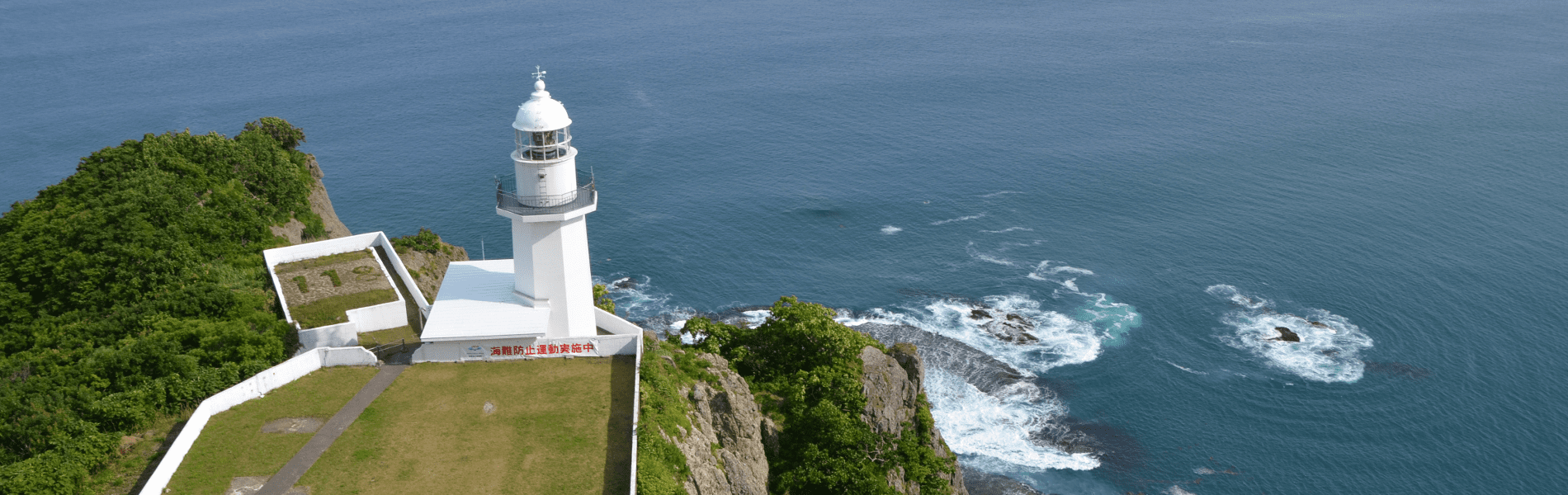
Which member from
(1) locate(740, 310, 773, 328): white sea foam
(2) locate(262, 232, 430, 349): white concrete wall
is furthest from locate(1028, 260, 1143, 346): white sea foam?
(2) locate(262, 232, 430, 349): white concrete wall

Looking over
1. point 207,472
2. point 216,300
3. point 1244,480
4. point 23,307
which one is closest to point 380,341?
point 216,300

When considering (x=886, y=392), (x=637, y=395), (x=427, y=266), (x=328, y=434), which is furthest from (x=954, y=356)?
(x=328, y=434)

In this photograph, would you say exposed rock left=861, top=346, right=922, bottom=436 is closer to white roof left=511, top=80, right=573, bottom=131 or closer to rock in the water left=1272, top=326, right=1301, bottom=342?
white roof left=511, top=80, right=573, bottom=131

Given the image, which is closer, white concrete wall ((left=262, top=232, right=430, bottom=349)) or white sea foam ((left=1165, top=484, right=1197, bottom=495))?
white concrete wall ((left=262, top=232, right=430, bottom=349))

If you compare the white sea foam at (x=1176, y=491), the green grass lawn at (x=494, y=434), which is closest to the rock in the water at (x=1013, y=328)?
the white sea foam at (x=1176, y=491)

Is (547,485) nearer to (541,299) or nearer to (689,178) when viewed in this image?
(541,299)

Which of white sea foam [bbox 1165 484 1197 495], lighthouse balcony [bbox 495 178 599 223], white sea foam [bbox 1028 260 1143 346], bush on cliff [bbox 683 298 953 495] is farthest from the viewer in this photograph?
white sea foam [bbox 1028 260 1143 346]
